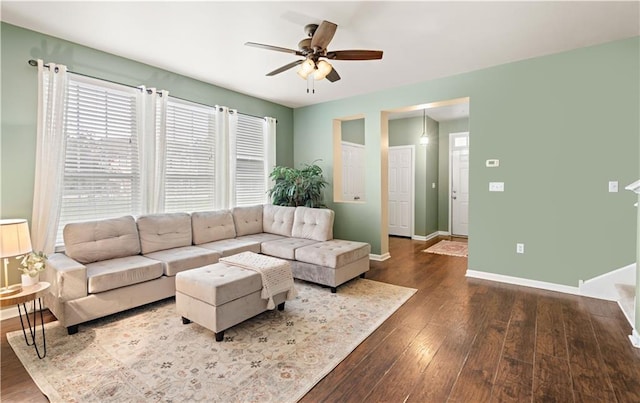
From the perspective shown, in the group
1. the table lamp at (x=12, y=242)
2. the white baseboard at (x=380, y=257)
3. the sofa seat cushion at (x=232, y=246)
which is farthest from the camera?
the white baseboard at (x=380, y=257)

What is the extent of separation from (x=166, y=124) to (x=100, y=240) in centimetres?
171

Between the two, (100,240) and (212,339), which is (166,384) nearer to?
(212,339)

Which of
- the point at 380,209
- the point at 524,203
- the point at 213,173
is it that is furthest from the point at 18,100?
the point at 524,203

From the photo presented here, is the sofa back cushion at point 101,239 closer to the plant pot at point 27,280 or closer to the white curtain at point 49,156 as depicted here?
the white curtain at point 49,156

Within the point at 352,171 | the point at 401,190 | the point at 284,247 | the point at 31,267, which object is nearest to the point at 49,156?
the point at 31,267

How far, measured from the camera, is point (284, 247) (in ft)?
13.1

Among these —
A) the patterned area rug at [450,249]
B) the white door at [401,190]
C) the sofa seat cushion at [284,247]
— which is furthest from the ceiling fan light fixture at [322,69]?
the white door at [401,190]

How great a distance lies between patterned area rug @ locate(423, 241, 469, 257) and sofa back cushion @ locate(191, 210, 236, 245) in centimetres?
357

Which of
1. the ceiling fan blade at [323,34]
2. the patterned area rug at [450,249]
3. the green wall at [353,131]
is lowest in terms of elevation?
the patterned area rug at [450,249]

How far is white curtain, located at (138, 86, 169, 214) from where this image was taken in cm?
381

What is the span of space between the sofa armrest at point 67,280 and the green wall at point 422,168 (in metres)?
5.95

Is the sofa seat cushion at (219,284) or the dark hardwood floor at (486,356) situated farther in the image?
the sofa seat cushion at (219,284)

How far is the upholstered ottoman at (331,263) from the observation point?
11.6ft

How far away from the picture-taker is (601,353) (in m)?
2.24
